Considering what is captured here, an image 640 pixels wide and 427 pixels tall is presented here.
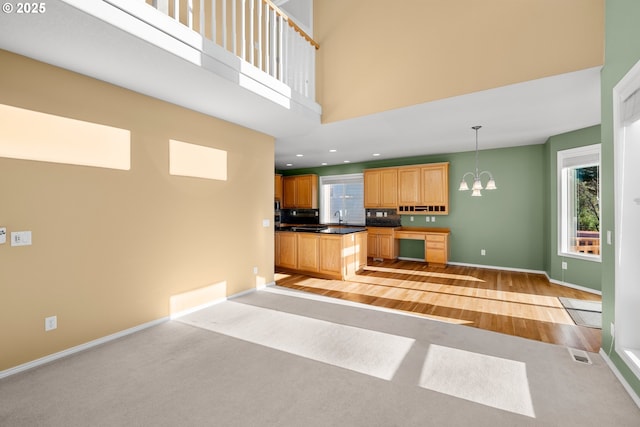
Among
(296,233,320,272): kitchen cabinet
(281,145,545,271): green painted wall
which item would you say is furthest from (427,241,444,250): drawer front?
(296,233,320,272): kitchen cabinet

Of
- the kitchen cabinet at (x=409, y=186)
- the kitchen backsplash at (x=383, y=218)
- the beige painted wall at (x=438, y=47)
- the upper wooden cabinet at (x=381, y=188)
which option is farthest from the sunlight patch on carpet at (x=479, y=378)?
the kitchen backsplash at (x=383, y=218)

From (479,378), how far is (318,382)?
124 cm

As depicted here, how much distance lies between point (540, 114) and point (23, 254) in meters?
5.91

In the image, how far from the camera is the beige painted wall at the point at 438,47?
270cm

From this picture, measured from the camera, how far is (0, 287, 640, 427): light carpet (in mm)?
1782

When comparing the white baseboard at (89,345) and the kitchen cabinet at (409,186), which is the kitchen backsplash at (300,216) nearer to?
the kitchen cabinet at (409,186)

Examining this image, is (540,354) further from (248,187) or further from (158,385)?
(248,187)

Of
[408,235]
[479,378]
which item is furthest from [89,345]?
[408,235]

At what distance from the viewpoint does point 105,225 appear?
2.79 meters

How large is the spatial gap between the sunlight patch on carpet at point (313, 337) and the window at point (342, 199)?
475 cm

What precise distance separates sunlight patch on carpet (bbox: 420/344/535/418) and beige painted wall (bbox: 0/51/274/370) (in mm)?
2890

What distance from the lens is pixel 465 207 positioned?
6367mm

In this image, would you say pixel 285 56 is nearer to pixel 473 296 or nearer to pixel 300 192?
pixel 473 296

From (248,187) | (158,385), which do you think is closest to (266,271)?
(248,187)
